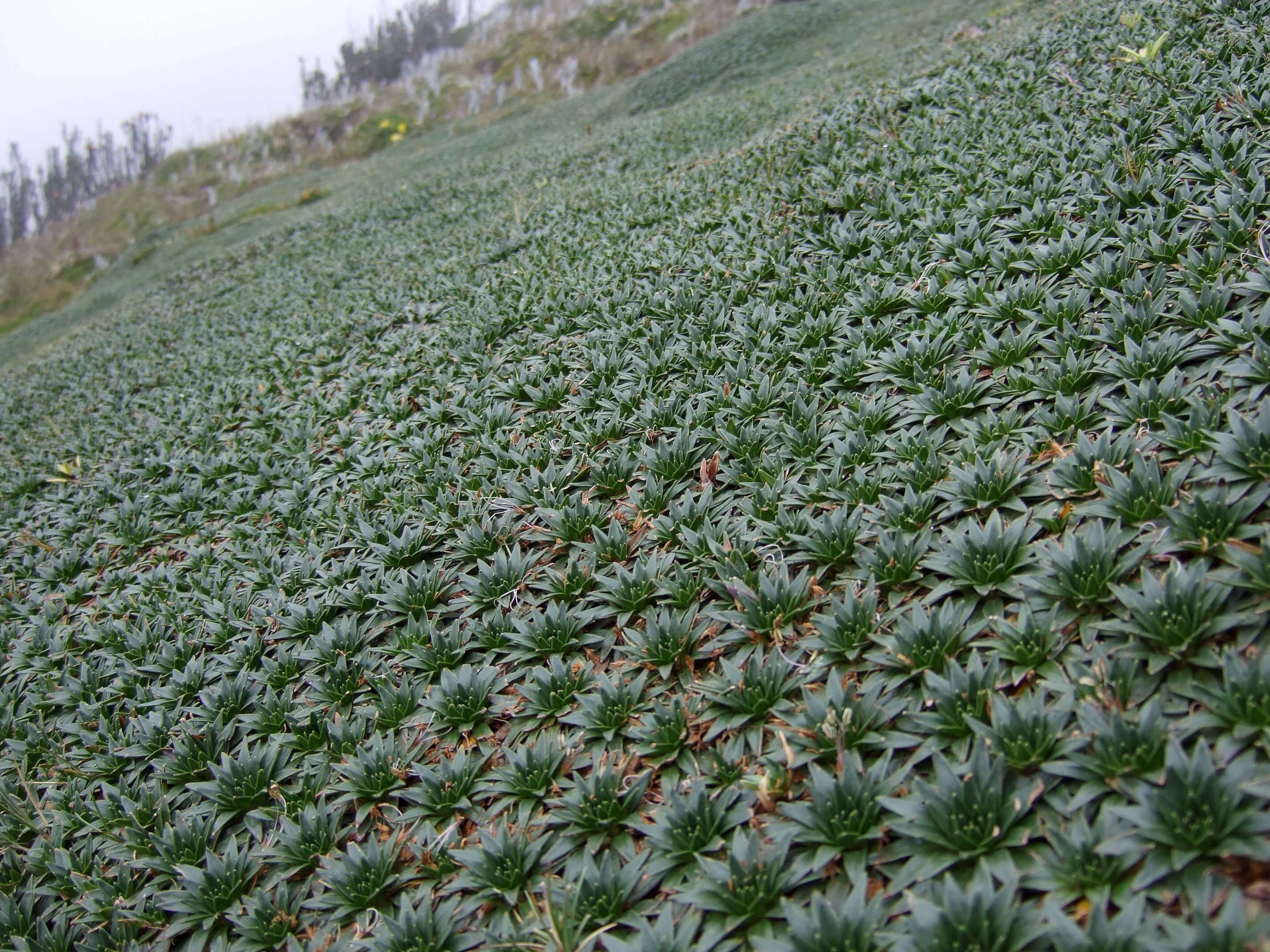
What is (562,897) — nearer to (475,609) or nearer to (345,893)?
(345,893)

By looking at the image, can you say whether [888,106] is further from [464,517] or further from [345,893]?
[345,893]

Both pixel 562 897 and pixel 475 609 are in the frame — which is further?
pixel 475 609

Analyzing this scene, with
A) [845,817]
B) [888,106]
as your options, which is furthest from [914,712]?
[888,106]

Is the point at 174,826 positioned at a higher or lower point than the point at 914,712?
lower

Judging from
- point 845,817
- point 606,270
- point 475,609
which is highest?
point 606,270

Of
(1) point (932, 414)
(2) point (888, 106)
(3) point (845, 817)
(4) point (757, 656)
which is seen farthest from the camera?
(2) point (888, 106)

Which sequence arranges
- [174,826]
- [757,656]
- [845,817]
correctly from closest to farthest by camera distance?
[845,817] < [757,656] < [174,826]
